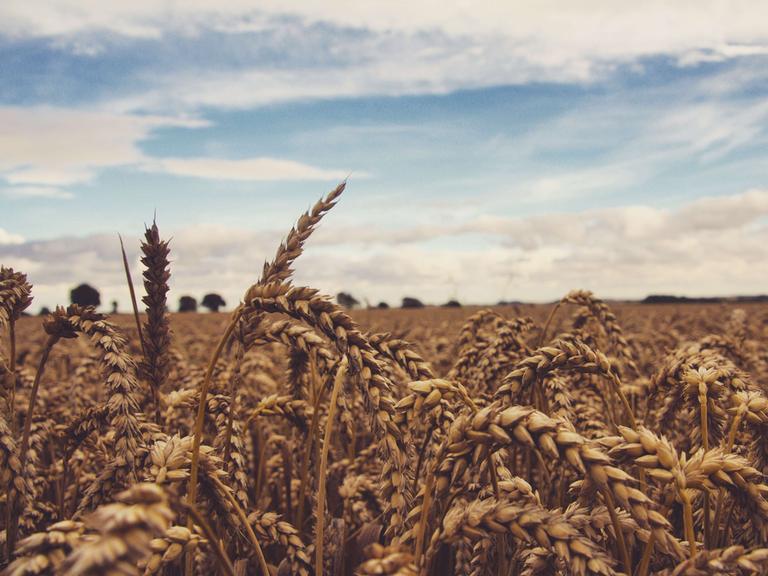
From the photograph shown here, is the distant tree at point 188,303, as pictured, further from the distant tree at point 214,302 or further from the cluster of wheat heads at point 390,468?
the cluster of wheat heads at point 390,468

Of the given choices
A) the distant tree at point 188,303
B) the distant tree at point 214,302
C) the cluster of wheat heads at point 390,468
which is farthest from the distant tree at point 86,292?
the cluster of wheat heads at point 390,468

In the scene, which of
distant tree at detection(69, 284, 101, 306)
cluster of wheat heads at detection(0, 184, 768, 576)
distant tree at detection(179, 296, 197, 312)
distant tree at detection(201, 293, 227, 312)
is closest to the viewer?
cluster of wheat heads at detection(0, 184, 768, 576)

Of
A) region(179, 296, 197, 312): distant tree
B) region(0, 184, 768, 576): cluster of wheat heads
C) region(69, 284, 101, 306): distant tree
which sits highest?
region(69, 284, 101, 306): distant tree

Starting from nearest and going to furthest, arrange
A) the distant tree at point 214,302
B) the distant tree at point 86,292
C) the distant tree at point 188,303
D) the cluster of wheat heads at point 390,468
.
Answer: the cluster of wheat heads at point 390,468 → the distant tree at point 86,292 → the distant tree at point 214,302 → the distant tree at point 188,303

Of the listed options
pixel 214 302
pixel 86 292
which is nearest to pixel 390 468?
pixel 86 292

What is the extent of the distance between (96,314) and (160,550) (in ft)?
3.14

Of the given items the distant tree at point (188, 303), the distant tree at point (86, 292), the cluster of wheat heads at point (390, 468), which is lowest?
the cluster of wheat heads at point (390, 468)

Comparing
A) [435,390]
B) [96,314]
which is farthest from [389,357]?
[96,314]

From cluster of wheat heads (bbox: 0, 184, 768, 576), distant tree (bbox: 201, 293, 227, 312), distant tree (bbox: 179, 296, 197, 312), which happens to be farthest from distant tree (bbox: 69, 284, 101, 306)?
cluster of wheat heads (bbox: 0, 184, 768, 576)

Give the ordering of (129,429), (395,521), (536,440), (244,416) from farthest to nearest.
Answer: (244,416) < (129,429) < (395,521) < (536,440)

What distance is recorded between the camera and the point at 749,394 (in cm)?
226

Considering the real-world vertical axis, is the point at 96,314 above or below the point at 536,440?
above

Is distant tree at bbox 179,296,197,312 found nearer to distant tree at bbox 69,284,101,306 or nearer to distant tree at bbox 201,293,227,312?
distant tree at bbox 201,293,227,312

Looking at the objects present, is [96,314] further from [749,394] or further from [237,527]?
[749,394]
